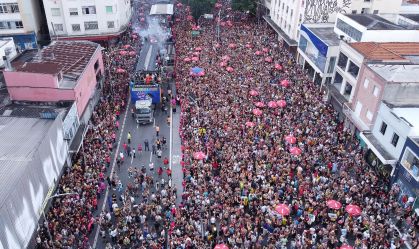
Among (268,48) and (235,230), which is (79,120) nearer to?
(235,230)

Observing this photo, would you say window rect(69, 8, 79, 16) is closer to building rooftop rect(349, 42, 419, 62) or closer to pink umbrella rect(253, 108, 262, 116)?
pink umbrella rect(253, 108, 262, 116)

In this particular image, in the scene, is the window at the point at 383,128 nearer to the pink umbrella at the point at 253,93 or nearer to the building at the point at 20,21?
the pink umbrella at the point at 253,93

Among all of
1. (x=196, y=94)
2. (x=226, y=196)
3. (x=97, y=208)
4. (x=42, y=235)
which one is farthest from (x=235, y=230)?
(x=196, y=94)

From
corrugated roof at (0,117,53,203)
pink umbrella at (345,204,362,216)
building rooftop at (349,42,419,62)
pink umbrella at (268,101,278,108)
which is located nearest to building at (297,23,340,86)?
building rooftop at (349,42,419,62)

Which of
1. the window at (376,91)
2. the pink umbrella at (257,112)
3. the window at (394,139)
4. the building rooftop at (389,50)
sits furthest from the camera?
the pink umbrella at (257,112)

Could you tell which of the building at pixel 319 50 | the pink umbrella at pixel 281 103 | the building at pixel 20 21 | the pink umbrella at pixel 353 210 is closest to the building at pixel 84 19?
the building at pixel 20 21

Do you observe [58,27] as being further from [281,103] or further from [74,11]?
[281,103]

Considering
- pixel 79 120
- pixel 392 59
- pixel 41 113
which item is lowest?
pixel 79 120
